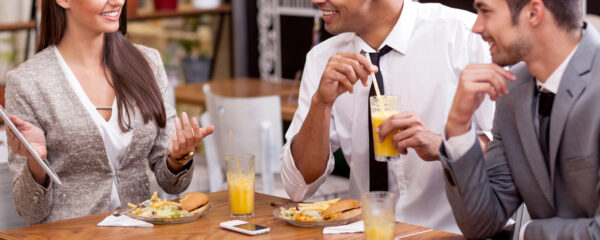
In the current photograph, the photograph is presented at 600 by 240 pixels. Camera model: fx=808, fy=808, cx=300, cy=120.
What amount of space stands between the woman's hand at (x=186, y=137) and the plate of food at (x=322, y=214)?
0.39 metres

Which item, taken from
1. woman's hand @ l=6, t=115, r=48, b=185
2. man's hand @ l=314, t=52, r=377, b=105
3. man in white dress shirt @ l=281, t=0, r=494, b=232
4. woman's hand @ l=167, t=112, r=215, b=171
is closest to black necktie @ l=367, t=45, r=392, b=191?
man in white dress shirt @ l=281, t=0, r=494, b=232

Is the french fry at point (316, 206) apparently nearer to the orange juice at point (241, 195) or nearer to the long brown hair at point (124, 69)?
the orange juice at point (241, 195)

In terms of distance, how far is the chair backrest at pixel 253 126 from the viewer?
3.83m

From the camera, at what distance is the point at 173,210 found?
2.22m

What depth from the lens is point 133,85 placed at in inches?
110

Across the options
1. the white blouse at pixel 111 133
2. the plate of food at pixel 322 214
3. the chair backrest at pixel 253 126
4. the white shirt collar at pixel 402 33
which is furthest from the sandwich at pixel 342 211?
the chair backrest at pixel 253 126

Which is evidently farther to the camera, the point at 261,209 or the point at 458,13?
the point at 458,13

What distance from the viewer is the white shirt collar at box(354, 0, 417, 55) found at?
250 centimetres

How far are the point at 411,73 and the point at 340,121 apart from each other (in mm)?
280

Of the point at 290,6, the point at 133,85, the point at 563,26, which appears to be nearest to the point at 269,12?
the point at 290,6

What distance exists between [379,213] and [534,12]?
569 mm

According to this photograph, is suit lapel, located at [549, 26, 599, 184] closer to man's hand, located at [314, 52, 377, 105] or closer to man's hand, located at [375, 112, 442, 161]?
man's hand, located at [375, 112, 442, 161]

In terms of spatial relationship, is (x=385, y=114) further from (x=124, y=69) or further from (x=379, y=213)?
(x=124, y=69)

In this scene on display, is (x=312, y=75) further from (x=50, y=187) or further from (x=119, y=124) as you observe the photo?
(x=50, y=187)
